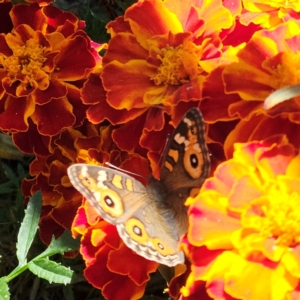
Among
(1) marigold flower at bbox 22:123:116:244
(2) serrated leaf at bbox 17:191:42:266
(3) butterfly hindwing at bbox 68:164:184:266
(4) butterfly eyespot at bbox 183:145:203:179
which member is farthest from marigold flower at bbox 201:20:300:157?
(2) serrated leaf at bbox 17:191:42:266

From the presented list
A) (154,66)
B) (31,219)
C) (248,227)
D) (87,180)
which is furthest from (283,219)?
(31,219)

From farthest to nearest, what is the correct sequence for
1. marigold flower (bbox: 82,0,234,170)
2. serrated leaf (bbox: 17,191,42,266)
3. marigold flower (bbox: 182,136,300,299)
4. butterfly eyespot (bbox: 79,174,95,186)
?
serrated leaf (bbox: 17,191,42,266) < marigold flower (bbox: 82,0,234,170) < butterfly eyespot (bbox: 79,174,95,186) < marigold flower (bbox: 182,136,300,299)

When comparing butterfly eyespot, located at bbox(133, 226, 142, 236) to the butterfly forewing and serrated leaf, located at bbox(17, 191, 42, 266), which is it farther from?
serrated leaf, located at bbox(17, 191, 42, 266)

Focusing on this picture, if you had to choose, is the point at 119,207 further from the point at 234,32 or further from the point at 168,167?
the point at 234,32

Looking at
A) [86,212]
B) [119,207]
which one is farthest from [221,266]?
[86,212]

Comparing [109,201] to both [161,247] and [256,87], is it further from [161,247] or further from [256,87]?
[256,87]

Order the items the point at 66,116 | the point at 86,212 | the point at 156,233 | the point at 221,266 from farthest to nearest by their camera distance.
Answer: the point at 66,116
the point at 86,212
the point at 156,233
the point at 221,266
